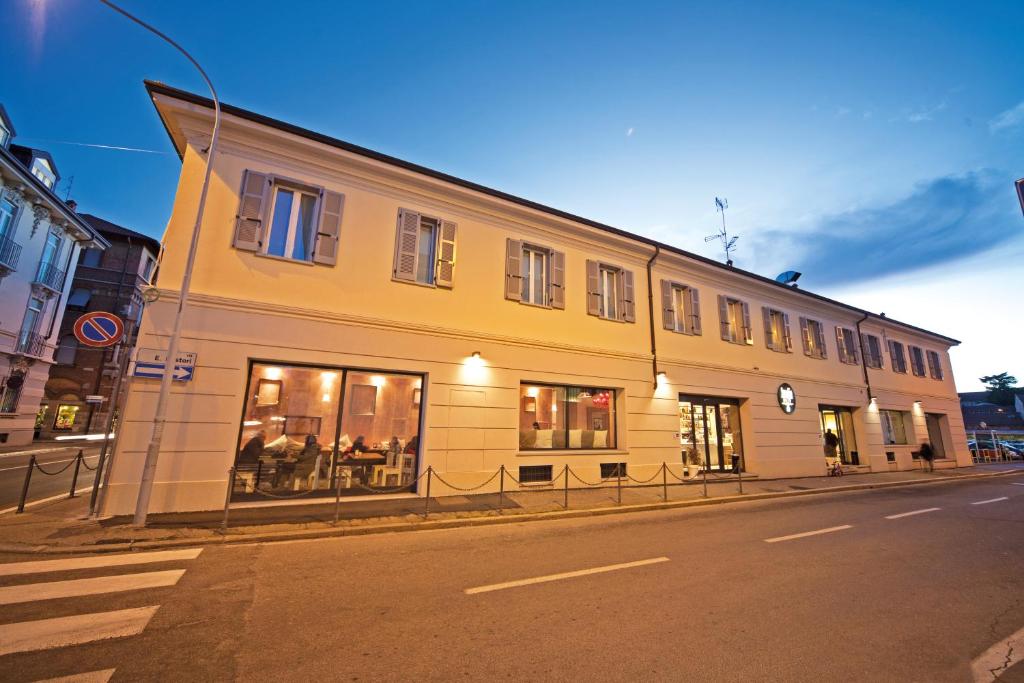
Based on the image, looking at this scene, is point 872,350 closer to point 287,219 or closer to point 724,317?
point 724,317

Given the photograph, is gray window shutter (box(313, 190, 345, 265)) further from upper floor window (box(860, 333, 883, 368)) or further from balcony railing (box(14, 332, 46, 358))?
upper floor window (box(860, 333, 883, 368))

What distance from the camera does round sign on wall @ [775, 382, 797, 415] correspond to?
17562mm

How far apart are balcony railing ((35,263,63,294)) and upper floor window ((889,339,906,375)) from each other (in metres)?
49.4

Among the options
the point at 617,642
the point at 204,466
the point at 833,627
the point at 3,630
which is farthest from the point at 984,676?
the point at 204,466

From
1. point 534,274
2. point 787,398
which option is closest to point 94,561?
point 534,274

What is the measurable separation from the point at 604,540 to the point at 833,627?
359 cm

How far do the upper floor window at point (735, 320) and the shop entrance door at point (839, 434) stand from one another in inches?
240

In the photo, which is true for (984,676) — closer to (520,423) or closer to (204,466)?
(520,423)

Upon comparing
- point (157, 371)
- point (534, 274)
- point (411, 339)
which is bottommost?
point (157, 371)

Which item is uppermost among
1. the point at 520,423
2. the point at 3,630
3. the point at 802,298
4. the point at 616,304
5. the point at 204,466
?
the point at 802,298

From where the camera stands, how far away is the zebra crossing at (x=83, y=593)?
359cm

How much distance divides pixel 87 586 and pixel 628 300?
1407cm

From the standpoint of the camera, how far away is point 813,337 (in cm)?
2011

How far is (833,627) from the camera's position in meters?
4.11
